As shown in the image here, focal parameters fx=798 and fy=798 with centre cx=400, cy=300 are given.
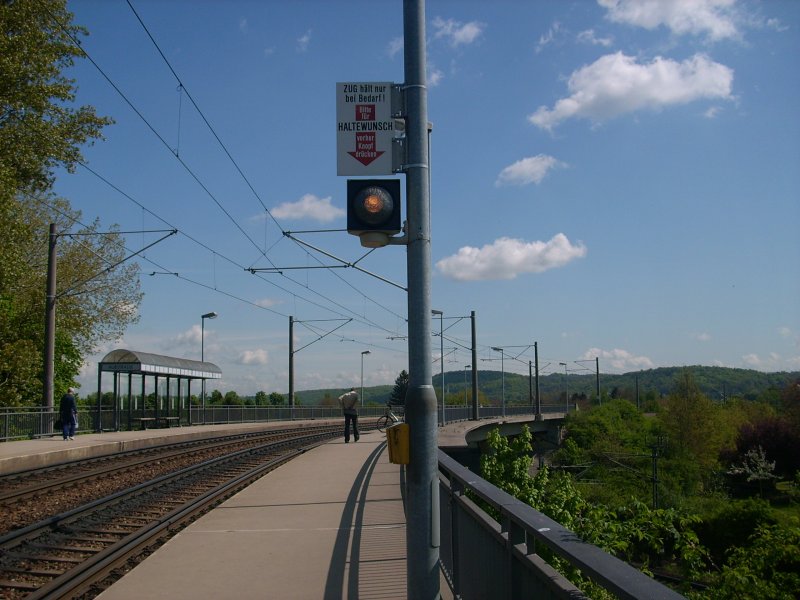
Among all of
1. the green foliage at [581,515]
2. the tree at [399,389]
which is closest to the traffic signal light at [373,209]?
the green foliage at [581,515]

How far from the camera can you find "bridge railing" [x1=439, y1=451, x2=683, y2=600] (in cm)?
272

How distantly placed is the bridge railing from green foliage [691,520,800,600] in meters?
4.94

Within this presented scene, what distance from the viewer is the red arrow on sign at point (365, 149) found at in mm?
5723

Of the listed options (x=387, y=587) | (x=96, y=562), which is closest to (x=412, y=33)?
(x=387, y=587)

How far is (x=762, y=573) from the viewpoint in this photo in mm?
12461

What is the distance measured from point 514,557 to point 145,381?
3249cm

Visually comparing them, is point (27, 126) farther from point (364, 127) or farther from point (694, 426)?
point (694, 426)

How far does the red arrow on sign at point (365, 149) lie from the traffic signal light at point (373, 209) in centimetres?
21

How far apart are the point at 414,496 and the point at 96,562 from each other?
4.27 m

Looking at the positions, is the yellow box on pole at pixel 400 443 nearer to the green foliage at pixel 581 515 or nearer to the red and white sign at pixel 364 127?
the red and white sign at pixel 364 127

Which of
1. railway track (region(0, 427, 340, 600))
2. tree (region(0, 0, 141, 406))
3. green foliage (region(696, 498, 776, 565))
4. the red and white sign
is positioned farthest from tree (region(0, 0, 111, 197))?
green foliage (region(696, 498, 776, 565))

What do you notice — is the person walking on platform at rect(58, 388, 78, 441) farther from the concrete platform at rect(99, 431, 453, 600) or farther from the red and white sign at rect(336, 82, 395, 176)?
the red and white sign at rect(336, 82, 395, 176)

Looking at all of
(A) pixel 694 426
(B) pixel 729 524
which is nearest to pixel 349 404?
(B) pixel 729 524

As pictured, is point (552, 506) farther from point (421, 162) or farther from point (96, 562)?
point (421, 162)
